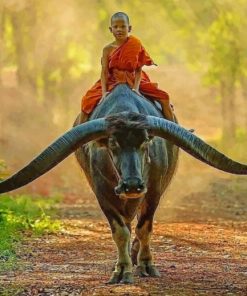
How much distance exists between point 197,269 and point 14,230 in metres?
4.66

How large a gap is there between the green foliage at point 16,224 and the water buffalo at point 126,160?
173 cm

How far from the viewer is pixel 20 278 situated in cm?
977

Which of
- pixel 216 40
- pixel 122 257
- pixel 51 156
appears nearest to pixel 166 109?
pixel 122 257

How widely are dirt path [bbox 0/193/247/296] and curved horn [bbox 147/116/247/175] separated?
106 cm

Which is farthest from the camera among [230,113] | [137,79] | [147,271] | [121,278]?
[230,113]

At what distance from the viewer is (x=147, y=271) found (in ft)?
33.2

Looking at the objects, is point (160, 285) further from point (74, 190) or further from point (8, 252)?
point (74, 190)

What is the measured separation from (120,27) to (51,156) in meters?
2.10

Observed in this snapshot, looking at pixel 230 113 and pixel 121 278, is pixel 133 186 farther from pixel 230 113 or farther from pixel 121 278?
pixel 230 113

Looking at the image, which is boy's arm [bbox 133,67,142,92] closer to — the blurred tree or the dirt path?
the dirt path

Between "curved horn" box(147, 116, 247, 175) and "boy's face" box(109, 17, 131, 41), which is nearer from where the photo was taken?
"curved horn" box(147, 116, 247, 175)

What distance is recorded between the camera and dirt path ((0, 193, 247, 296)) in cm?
898

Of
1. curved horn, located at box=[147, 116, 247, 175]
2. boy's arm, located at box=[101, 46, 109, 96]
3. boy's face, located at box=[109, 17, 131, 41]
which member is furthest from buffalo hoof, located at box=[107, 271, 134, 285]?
boy's face, located at box=[109, 17, 131, 41]

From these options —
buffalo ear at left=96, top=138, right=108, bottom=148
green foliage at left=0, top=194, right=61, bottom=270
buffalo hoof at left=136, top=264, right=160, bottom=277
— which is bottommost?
buffalo hoof at left=136, top=264, right=160, bottom=277
